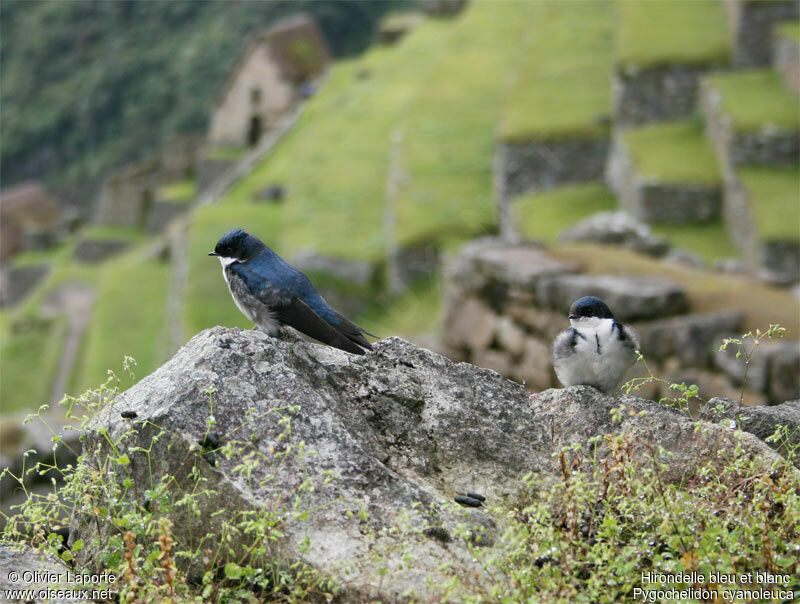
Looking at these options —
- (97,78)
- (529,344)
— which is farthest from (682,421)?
(97,78)

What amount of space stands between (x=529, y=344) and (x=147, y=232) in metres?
30.8

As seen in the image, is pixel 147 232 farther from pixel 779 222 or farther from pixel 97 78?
pixel 779 222

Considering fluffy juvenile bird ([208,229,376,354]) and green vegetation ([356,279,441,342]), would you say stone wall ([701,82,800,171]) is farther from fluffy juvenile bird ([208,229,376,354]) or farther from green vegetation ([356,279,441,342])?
fluffy juvenile bird ([208,229,376,354])

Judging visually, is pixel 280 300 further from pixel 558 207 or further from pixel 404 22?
pixel 404 22

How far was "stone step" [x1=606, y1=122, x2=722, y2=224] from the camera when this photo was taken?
1789cm

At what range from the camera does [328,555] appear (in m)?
3.61

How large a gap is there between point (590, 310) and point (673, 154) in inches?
584

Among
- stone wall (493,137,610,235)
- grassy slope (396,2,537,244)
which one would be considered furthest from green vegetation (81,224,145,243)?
stone wall (493,137,610,235)

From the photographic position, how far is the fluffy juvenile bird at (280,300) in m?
4.40

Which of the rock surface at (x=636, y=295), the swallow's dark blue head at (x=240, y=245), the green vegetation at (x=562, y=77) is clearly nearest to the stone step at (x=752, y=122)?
the green vegetation at (x=562, y=77)

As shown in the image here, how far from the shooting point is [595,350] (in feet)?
16.0

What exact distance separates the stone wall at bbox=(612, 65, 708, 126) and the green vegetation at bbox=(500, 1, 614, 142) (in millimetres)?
791

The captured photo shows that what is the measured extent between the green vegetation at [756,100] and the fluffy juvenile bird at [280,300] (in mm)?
14517

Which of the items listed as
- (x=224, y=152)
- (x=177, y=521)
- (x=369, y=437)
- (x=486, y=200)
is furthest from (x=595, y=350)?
(x=224, y=152)
